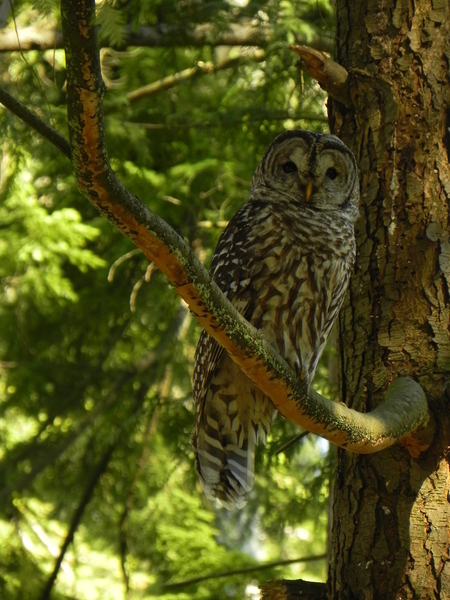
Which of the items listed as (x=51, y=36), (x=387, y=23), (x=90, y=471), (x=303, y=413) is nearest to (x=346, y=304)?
(x=303, y=413)

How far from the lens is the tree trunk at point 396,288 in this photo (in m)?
3.19

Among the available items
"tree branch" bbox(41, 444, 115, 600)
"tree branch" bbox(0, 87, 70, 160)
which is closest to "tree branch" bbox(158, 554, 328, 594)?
"tree branch" bbox(41, 444, 115, 600)

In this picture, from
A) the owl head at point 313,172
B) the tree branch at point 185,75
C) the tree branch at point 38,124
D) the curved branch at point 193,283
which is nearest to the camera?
the curved branch at point 193,283

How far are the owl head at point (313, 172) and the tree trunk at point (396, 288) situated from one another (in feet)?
0.36

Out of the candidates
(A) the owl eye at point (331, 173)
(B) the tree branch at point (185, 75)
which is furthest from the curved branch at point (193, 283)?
(B) the tree branch at point (185, 75)

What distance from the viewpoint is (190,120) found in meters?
6.14

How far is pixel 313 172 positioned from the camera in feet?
13.4

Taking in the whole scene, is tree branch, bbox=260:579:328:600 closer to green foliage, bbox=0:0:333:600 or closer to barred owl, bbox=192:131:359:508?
barred owl, bbox=192:131:359:508

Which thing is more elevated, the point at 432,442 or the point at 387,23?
the point at 387,23

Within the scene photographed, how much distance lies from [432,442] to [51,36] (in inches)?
139

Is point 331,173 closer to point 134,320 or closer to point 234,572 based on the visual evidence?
point 234,572

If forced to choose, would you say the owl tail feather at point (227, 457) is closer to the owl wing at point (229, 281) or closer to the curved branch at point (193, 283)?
the owl wing at point (229, 281)

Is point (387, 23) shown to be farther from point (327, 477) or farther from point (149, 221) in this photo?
point (327, 477)

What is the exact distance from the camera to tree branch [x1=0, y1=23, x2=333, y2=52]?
5.16m
